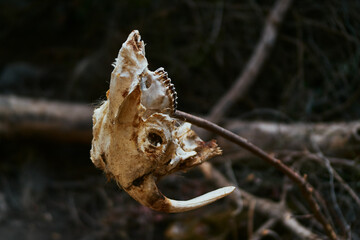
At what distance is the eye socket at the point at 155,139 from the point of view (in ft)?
1.69

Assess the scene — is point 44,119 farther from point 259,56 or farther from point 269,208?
point 269,208

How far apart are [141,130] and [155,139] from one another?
0.08ft

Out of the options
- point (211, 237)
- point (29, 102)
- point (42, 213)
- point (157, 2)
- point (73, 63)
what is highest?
point (73, 63)

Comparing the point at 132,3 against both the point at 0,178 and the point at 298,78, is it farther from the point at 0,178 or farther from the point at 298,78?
the point at 0,178

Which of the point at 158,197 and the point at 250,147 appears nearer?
the point at 158,197

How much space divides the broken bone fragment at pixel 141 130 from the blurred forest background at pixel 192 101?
79 centimetres

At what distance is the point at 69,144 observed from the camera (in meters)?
2.44

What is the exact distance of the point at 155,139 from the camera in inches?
20.6

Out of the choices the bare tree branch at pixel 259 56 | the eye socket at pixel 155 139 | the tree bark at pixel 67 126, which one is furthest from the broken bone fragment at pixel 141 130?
the bare tree branch at pixel 259 56

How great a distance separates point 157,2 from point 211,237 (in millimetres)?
1445

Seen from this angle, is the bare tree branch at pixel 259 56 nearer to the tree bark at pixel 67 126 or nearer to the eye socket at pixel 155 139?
the tree bark at pixel 67 126

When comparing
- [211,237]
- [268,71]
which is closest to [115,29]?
[268,71]

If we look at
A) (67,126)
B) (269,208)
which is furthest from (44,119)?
(269,208)

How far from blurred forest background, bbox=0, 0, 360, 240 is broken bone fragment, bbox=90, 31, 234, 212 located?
0.79 metres
